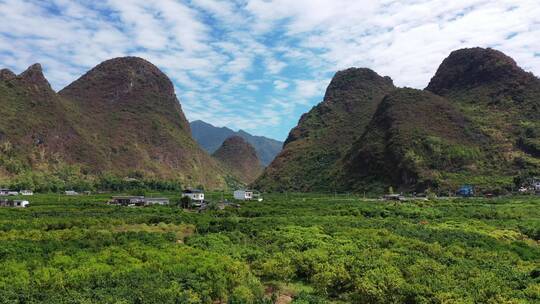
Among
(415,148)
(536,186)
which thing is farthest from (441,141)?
(536,186)

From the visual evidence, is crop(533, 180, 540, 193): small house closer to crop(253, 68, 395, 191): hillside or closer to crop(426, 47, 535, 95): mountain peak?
crop(253, 68, 395, 191): hillside

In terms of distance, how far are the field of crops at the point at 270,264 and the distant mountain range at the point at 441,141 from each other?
60765 mm

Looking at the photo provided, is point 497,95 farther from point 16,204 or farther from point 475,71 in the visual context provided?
point 16,204

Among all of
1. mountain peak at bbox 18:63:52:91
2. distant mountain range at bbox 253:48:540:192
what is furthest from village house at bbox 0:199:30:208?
mountain peak at bbox 18:63:52:91

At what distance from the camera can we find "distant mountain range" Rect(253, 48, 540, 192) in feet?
364

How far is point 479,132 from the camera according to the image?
407 feet

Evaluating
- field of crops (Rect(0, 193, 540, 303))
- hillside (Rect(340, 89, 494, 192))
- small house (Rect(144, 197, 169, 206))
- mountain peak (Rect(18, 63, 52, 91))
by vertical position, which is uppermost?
mountain peak (Rect(18, 63, 52, 91))

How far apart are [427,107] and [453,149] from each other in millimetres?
26509

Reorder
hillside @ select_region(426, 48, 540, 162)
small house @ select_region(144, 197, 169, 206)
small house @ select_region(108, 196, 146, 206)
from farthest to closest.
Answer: hillside @ select_region(426, 48, 540, 162)
small house @ select_region(144, 197, 169, 206)
small house @ select_region(108, 196, 146, 206)

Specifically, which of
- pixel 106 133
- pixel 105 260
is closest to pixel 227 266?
pixel 105 260

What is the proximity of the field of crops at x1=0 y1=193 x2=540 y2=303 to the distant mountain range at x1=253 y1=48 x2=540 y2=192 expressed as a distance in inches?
2392

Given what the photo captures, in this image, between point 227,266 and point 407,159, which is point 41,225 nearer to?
point 227,266

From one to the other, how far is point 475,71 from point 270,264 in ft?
504

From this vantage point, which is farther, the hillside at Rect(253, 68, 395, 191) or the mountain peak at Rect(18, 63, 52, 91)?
the mountain peak at Rect(18, 63, 52, 91)
